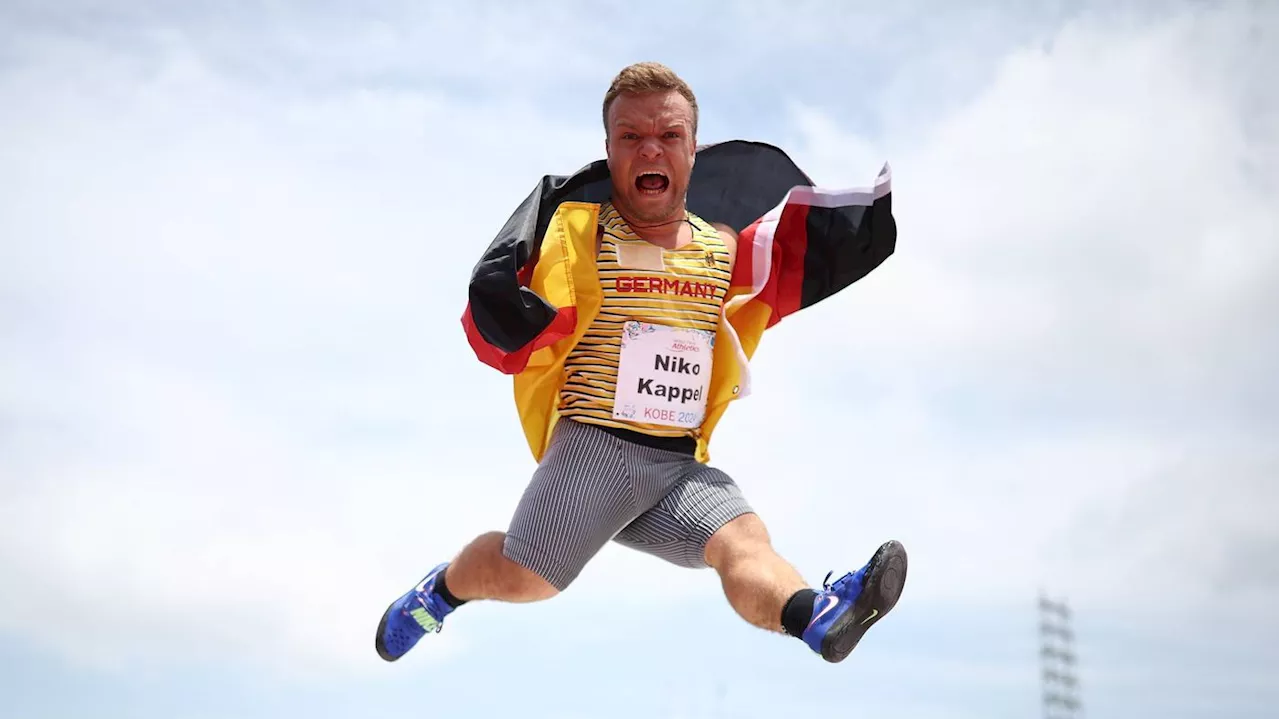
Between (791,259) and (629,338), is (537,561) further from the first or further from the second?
(791,259)

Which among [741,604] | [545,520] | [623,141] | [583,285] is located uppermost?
[623,141]

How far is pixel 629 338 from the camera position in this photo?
596cm

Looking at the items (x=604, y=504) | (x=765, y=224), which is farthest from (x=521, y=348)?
(x=765, y=224)

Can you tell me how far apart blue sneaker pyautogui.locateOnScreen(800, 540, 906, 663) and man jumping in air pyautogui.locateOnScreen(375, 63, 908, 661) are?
20.4 inches

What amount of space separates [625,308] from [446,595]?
162cm

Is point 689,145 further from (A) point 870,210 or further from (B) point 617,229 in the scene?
(A) point 870,210

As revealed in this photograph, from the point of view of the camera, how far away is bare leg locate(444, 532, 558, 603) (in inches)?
231

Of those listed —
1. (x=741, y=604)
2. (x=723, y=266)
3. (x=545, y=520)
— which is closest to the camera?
(x=741, y=604)

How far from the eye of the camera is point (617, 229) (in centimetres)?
614

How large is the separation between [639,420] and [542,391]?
1.73 ft

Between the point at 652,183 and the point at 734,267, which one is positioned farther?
the point at 734,267

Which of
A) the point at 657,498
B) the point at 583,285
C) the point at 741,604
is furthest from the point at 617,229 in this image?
the point at 741,604

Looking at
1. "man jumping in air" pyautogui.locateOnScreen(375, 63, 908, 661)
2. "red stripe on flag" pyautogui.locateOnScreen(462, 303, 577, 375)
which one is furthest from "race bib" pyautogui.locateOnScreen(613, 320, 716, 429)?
"red stripe on flag" pyautogui.locateOnScreen(462, 303, 577, 375)

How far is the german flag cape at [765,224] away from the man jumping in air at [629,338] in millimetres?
11
